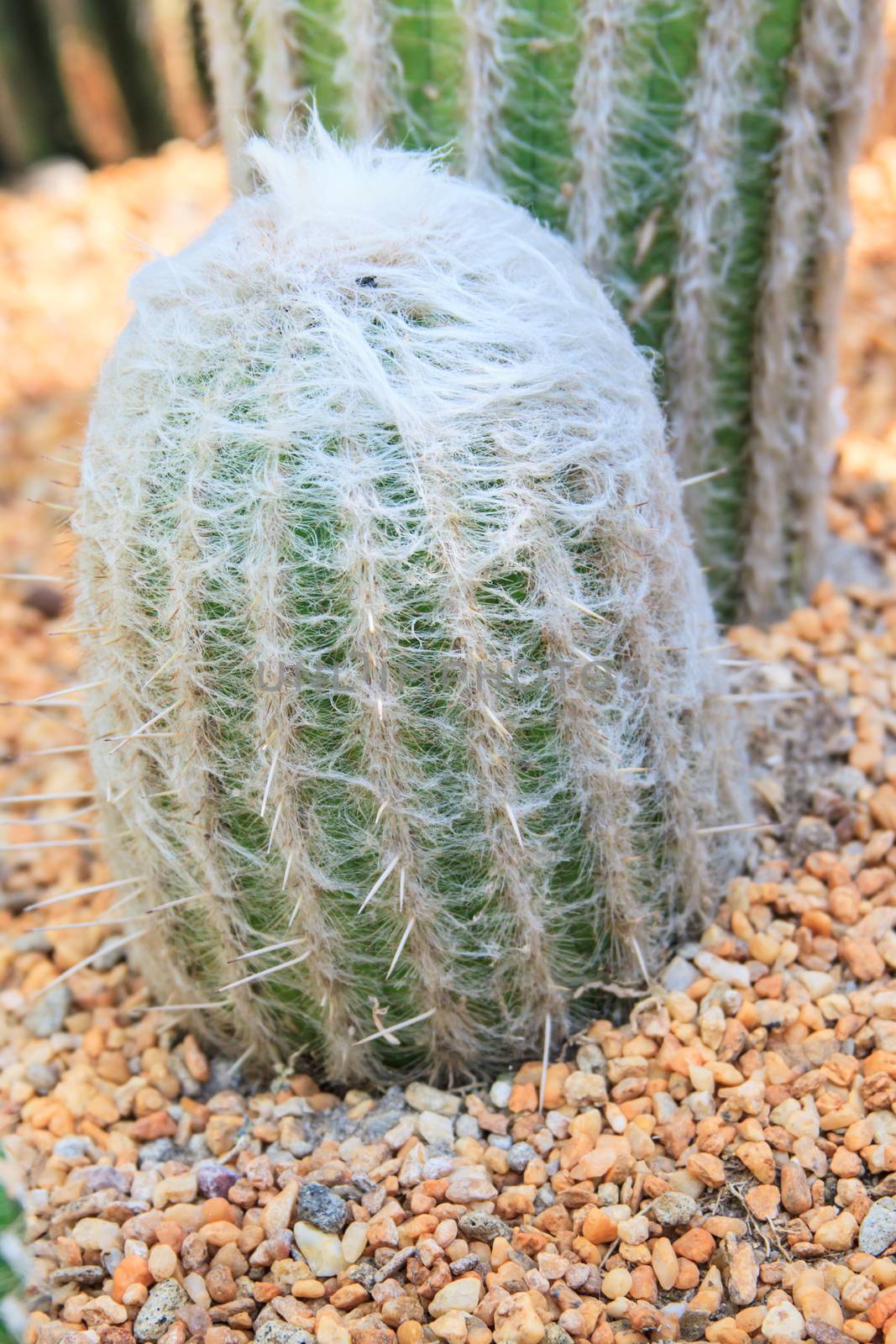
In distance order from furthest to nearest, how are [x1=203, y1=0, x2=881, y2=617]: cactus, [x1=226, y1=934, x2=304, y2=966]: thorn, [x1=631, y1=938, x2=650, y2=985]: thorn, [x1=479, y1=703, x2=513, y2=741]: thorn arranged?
[x1=203, y1=0, x2=881, y2=617]: cactus
[x1=631, y1=938, x2=650, y2=985]: thorn
[x1=226, y1=934, x2=304, y2=966]: thorn
[x1=479, y1=703, x2=513, y2=741]: thorn

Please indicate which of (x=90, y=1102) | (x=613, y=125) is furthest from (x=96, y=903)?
(x=613, y=125)

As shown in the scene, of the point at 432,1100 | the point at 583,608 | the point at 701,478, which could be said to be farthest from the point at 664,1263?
the point at 701,478

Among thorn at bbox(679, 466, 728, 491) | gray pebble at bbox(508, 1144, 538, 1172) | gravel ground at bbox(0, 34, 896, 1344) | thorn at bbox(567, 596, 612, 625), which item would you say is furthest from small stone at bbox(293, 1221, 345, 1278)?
thorn at bbox(679, 466, 728, 491)

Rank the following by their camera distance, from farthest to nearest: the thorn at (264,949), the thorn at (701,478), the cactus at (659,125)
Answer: the cactus at (659,125) < the thorn at (701,478) < the thorn at (264,949)

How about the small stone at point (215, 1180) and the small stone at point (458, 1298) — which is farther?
the small stone at point (215, 1180)

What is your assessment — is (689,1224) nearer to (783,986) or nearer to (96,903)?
(783,986)

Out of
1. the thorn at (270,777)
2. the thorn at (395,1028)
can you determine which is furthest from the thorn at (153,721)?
the thorn at (395,1028)

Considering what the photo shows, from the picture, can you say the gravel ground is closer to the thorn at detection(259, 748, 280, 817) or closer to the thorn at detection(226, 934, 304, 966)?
the thorn at detection(226, 934, 304, 966)

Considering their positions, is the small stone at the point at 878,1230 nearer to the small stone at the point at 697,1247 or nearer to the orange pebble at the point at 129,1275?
the small stone at the point at 697,1247
